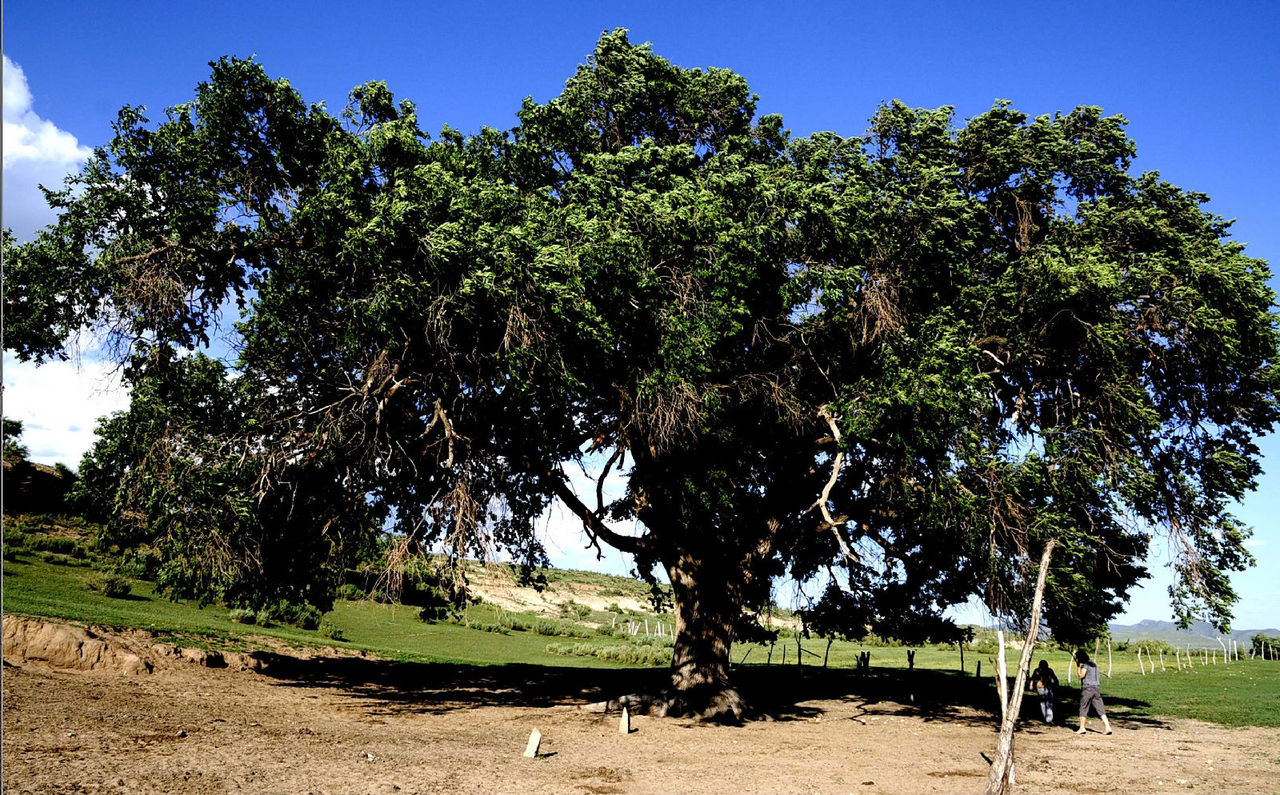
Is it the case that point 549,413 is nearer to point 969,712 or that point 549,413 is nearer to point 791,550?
point 791,550

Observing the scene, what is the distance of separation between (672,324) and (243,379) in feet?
27.5

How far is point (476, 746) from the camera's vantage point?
40.2ft

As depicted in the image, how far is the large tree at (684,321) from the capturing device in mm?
13211

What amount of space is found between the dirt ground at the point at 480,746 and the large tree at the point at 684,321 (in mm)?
2463

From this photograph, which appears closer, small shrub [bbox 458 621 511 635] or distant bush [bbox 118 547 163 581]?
distant bush [bbox 118 547 163 581]

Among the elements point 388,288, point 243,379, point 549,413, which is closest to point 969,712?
point 549,413

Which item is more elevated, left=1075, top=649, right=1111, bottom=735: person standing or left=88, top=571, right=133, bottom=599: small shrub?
left=1075, top=649, right=1111, bottom=735: person standing

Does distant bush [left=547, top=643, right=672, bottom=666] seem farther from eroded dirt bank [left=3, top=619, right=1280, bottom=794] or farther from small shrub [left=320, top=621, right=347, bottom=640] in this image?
eroded dirt bank [left=3, top=619, right=1280, bottom=794]

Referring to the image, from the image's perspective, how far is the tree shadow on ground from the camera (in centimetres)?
1761

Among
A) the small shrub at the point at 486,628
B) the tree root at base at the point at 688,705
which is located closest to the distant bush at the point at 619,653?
the small shrub at the point at 486,628

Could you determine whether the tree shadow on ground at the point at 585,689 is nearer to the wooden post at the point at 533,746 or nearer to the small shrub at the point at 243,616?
the wooden post at the point at 533,746

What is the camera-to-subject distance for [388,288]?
40.1 feet

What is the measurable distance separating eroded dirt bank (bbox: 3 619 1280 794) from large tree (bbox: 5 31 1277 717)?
246 cm

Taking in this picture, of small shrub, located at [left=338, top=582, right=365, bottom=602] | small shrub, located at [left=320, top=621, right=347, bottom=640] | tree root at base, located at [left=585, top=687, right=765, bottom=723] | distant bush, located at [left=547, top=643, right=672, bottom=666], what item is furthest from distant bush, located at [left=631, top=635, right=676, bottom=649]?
tree root at base, located at [left=585, top=687, right=765, bottom=723]
